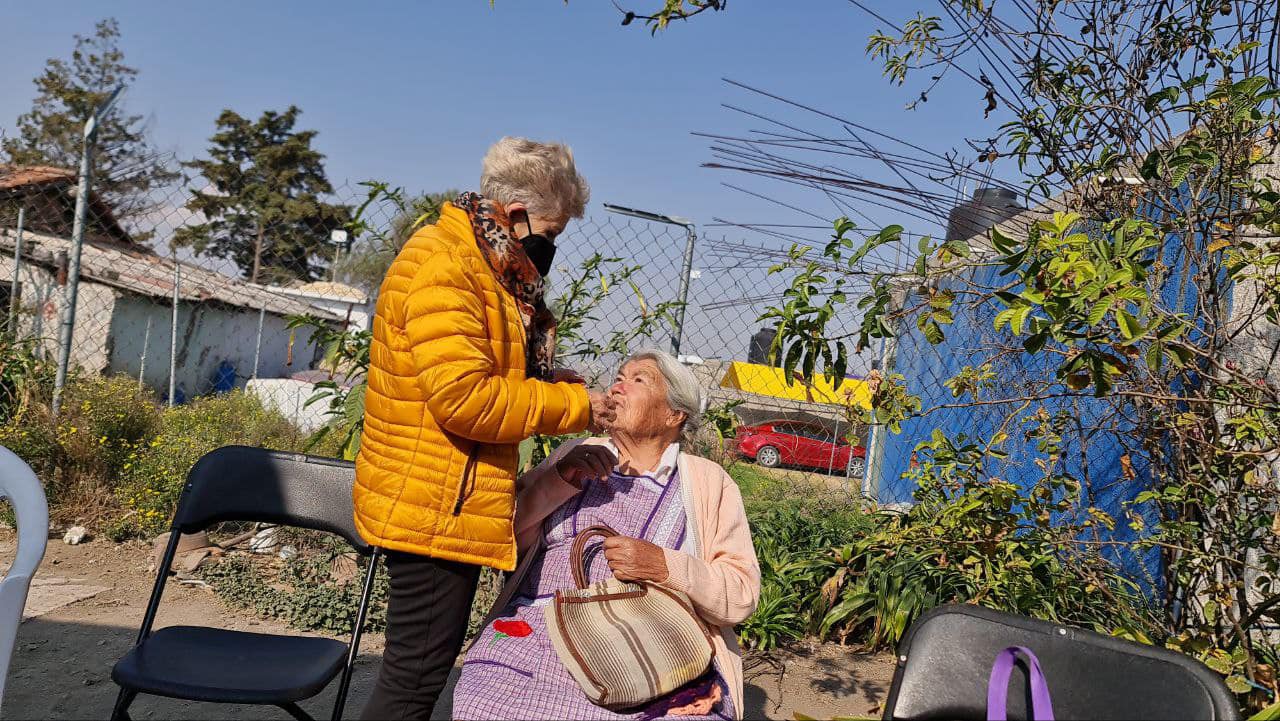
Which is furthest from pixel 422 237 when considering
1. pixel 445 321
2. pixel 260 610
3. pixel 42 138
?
pixel 42 138

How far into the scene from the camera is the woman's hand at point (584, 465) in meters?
2.58

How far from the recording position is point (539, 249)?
2.22 m

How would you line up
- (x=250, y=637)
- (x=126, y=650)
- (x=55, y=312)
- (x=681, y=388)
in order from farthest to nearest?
1. (x=55, y=312)
2. (x=126, y=650)
3. (x=681, y=388)
4. (x=250, y=637)

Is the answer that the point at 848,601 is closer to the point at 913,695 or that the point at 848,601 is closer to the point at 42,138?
the point at 913,695

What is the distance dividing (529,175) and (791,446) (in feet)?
14.6

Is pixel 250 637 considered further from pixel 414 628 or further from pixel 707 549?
pixel 707 549

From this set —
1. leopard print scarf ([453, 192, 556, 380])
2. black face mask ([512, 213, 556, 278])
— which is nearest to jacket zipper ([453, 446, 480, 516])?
leopard print scarf ([453, 192, 556, 380])

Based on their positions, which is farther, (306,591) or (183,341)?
(183,341)

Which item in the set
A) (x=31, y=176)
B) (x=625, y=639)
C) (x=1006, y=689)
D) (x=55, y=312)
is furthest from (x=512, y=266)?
(x=55, y=312)

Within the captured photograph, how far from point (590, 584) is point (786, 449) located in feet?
13.2

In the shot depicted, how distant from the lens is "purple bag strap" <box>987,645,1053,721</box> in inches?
58.5

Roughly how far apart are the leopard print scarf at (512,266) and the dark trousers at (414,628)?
1.80ft

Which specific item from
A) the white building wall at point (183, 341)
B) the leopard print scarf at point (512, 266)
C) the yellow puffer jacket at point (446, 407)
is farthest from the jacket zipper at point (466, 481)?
A: the white building wall at point (183, 341)

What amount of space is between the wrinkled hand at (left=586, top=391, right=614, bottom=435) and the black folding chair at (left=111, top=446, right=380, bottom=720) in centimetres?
70
